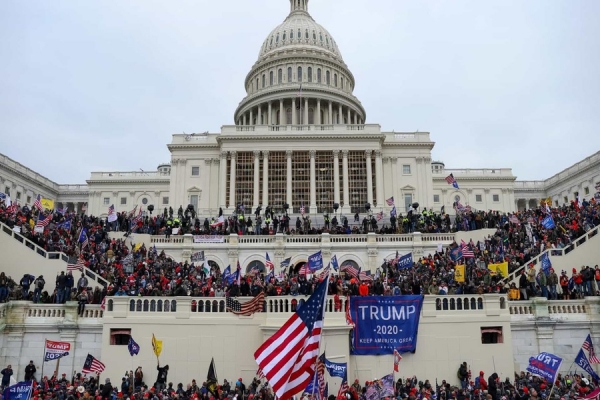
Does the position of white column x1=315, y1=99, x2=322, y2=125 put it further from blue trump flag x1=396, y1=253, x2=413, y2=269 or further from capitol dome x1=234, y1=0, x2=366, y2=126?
blue trump flag x1=396, y1=253, x2=413, y2=269

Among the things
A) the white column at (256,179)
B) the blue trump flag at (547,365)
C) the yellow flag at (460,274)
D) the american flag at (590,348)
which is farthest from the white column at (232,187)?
the blue trump flag at (547,365)

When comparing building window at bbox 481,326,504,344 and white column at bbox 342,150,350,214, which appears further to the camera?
white column at bbox 342,150,350,214

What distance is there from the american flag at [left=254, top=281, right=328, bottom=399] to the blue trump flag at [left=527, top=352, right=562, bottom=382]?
8867 mm

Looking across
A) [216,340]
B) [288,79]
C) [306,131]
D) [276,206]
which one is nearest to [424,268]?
[216,340]

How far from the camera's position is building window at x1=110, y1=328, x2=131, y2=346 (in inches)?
862

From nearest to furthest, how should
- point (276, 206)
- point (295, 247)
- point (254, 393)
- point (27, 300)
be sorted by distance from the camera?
point (254, 393), point (27, 300), point (295, 247), point (276, 206)

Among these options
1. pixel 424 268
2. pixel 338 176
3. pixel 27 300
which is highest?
pixel 338 176

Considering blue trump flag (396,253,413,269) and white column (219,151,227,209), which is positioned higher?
white column (219,151,227,209)

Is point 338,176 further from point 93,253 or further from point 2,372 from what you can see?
point 2,372

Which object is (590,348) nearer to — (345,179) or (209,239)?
(209,239)

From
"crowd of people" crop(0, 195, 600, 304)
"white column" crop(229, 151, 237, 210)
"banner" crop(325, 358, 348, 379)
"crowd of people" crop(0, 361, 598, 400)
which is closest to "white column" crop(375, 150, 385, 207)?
"white column" crop(229, 151, 237, 210)

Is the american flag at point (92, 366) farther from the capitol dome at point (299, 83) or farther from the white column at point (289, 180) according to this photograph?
the capitol dome at point (299, 83)

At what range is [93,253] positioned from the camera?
1287 inches

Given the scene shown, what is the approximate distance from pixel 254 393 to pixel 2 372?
33.5 feet
